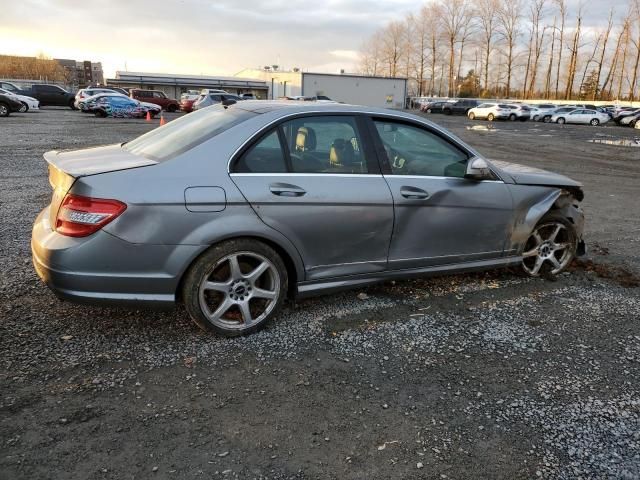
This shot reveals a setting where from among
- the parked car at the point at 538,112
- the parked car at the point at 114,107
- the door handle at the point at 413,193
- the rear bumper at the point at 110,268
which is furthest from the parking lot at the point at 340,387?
the parked car at the point at 538,112

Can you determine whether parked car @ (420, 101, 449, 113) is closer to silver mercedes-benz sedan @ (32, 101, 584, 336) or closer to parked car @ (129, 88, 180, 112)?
parked car @ (129, 88, 180, 112)

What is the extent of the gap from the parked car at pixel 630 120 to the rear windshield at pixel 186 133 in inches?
1772

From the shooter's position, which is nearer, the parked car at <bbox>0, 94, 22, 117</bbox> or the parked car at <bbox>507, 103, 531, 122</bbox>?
the parked car at <bbox>0, 94, 22, 117</bbox>

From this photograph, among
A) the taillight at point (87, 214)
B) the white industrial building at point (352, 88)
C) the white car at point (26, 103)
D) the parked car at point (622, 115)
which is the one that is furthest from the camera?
the white industrial building at point (352, 88)

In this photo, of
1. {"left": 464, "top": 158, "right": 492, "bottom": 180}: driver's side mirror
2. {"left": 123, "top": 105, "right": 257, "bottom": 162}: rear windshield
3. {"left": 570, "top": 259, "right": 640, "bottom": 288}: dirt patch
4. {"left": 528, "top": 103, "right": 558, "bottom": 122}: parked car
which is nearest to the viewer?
{"left": 123, "top": 105, "right": 257, "bottom": 162}: rear windshield

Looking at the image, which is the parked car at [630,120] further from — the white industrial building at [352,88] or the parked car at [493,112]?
the white industrial building at [352,88]

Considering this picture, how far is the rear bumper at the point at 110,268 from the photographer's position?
3.08 metres

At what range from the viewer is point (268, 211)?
11.1ft

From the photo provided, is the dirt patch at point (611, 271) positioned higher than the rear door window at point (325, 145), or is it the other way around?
the rear door window at point (325, 145)

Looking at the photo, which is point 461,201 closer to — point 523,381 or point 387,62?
point 523,381

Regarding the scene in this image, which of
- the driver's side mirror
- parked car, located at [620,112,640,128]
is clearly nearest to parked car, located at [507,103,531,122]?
parked car, located at [620,112,640,128]

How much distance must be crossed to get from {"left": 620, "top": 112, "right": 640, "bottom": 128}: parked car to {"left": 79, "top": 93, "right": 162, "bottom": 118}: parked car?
36.7 meters

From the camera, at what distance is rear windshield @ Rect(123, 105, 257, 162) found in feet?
11.5

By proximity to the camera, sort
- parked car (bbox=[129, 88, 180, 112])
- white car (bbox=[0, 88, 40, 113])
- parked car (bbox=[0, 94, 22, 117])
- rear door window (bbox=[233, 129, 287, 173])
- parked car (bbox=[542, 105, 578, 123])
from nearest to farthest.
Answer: rear door window (bbox=[233, 129, 287, 173]) → parked car (bbox=[0, 94, 22, 117]) → white car (bbox=[0, 88, 40, 113]) → parked car (bbox=[129, 88, 180, 112]) → parked car (bbox=[542, 105, 578, 123])
